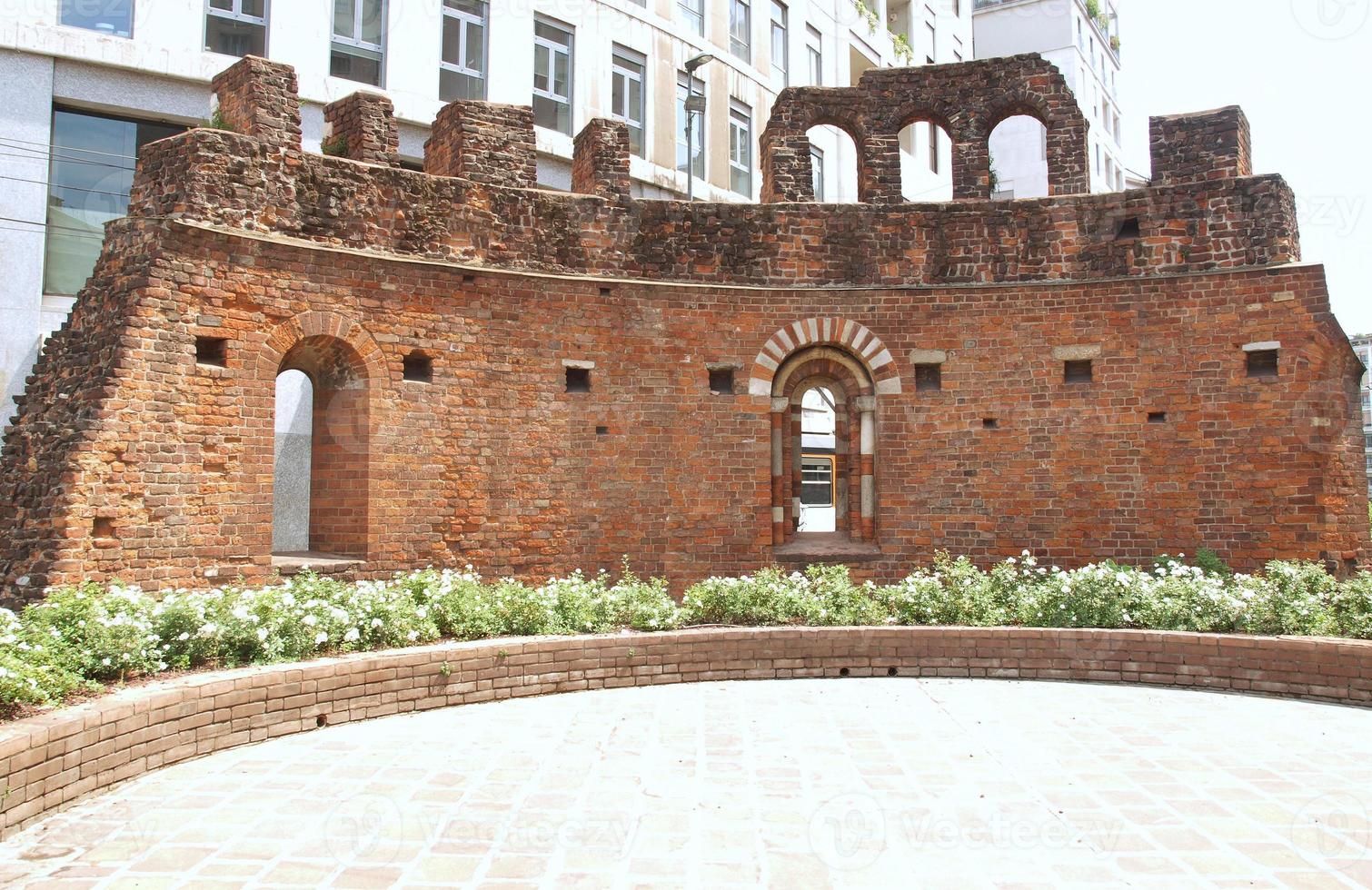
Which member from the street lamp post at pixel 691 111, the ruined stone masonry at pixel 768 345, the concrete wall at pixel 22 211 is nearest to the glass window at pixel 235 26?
the concrete wall at pixel 22 211

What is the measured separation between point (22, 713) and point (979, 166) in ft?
41.6

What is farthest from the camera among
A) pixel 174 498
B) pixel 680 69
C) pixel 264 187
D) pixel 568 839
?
pixel 680 69

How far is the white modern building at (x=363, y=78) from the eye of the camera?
14.8 meters

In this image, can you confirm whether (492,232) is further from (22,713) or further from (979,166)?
(22,713)

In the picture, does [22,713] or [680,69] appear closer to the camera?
[22,713]

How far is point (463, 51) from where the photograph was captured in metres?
19.7

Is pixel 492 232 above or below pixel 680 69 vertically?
below

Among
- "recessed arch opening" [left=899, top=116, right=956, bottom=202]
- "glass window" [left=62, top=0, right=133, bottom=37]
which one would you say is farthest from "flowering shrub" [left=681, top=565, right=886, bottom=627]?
"recessed arch opening" [left=899, top=116, right=956, bottom=202]

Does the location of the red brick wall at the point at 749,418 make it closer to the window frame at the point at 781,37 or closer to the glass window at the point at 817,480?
the window frame at the point at 781,37

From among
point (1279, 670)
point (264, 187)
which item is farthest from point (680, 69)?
point (1279, 670)

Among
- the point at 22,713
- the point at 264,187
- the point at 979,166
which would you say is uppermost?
the point at 979,166

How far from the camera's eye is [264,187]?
1115 centimetres

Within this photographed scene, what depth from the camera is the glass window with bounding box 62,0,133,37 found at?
15289mm

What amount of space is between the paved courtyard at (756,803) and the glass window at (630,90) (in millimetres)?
16866
